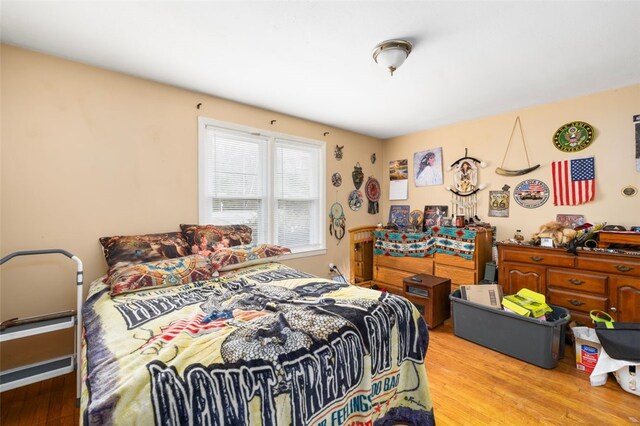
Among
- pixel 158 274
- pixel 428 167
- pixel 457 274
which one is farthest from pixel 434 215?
pixel 158 274

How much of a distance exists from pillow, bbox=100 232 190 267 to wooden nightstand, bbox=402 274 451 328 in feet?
7.85

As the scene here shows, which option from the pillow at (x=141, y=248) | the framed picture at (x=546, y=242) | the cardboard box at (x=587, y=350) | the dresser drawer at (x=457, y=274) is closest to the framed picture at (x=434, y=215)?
the dresser drawer at (x=457, y=274)

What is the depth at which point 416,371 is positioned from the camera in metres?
1.53

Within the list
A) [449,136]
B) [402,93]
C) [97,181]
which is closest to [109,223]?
[97,181]

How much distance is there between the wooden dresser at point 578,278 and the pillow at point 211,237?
9.22 feet

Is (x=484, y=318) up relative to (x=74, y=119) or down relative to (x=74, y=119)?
down

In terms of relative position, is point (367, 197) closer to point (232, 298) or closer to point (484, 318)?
point (484, 318)

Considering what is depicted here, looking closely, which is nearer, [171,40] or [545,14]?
[545,14]

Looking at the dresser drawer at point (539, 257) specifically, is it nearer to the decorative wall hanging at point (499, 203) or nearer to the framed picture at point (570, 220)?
the framed picture at point (570, 220)

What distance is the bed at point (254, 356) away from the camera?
2.79ft

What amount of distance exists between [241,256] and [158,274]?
65 centimetres

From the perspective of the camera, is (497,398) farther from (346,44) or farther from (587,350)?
(346,44)

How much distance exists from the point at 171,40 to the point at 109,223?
5.14 ft

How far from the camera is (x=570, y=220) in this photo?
2934mm
